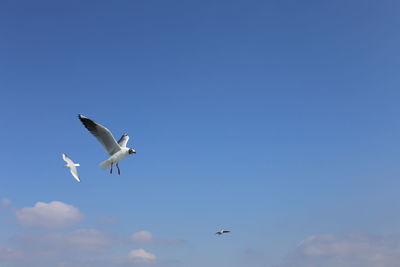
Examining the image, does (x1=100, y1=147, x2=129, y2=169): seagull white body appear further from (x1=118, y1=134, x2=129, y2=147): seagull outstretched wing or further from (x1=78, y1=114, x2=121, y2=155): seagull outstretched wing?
(x1=118, y1=134, x2=129, y2=147): seagull outstretched wing

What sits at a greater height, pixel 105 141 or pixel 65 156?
pixel 65 156

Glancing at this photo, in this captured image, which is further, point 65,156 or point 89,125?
point 65,156

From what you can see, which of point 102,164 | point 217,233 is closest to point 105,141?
point 102,164

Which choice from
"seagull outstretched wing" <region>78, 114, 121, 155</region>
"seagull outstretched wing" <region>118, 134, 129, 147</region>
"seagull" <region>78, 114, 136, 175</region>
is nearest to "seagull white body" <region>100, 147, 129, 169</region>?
"seagull" <region>78, 114, 136, 175</region>

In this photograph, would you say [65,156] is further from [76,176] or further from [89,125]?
[89,125]

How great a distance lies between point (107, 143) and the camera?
60156 millimetres

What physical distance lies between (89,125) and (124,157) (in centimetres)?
749

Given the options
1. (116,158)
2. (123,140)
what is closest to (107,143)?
(116,158)

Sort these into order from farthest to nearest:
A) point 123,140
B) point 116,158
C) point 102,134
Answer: point 123,140
point 116,158
point 102,134

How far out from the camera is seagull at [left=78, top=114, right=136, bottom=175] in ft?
190

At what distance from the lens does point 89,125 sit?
58.1 metres

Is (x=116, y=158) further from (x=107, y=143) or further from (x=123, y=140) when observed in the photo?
(x=123, y=140)

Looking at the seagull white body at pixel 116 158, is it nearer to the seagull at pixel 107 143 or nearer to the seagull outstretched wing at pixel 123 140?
the seagull at pixel 107 143

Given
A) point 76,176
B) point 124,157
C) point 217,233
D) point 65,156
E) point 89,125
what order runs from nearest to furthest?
point 89,125
point 124,157
point 76,176
point 65,156
point 217,233
